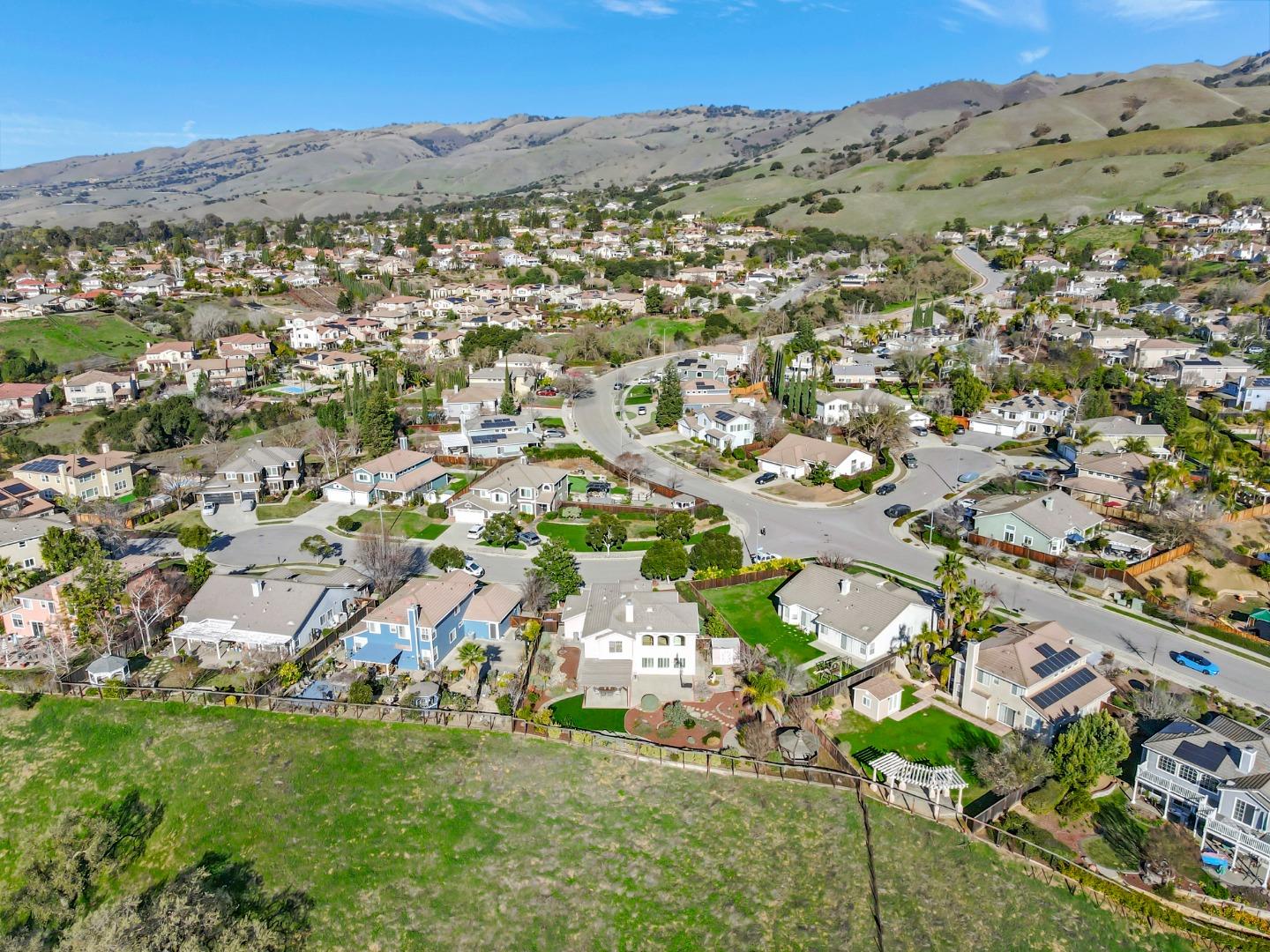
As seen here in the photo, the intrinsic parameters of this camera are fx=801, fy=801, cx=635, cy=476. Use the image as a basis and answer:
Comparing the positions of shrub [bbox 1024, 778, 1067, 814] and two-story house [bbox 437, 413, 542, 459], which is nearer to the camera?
shrub [bbox 1024, 778, 1067, 814]

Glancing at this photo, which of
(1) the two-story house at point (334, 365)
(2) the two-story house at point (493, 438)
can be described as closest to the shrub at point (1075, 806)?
(2) the two-story house at point (493, 438)

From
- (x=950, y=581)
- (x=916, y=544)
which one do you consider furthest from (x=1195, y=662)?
(x=916, y=544)

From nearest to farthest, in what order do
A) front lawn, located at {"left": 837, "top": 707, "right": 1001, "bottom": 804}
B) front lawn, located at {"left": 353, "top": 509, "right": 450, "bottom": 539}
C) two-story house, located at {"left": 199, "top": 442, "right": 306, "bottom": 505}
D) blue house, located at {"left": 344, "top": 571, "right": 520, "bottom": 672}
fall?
front lawn, located at {"left": 837, "top": 707, "right": 1001, "bottom": 804} → blue house, located at {"left": 344, "top": 571, "right": 520, "bottom": 672} → front lawn, located at {"left": 353, "top": 509, "right": 450, "bottom": 539} → two-story house, located at {"left": 199, "top": 442, "right": 306, "bottom": 505}

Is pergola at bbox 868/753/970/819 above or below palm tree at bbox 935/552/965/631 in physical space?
below

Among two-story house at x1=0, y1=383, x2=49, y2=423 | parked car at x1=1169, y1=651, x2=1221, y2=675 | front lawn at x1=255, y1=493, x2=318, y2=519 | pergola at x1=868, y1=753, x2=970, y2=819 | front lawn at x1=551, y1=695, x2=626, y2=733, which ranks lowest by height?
parked car at x1=1169, y1=651, x2=1221, y2=675

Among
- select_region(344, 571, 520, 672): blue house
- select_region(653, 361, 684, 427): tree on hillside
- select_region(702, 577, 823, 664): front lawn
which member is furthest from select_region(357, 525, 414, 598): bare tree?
select_region(653, 361, 684, 427): tree on hillside

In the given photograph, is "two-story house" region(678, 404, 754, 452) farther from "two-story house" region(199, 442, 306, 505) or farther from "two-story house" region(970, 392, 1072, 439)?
"two-story house" region(199, 442, 306, 505)

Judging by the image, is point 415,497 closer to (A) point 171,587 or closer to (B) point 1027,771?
(A) point 171,587
